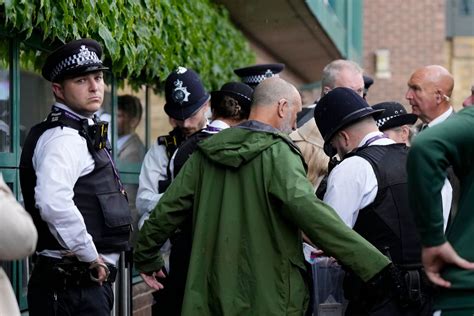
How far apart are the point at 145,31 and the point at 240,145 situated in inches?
118

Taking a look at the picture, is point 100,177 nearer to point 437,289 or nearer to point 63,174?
point 63,174

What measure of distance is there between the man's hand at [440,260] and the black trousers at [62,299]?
206cm

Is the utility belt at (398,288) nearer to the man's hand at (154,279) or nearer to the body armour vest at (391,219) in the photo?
the body armour vest at (391,219)

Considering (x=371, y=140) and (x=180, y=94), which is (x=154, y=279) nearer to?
(x=371, y=140)

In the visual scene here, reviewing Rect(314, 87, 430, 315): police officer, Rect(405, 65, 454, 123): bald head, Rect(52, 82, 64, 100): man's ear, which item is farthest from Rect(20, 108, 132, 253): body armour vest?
Rect(405, 65, 454, 123): bald head

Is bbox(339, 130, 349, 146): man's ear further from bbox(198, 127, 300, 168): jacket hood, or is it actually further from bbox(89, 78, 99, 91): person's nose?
bbox(89, 78, 99, 91): person's nose

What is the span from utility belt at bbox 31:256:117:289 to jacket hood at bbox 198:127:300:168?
0.80 metres

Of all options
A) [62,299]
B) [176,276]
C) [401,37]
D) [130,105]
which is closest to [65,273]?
[62,299]

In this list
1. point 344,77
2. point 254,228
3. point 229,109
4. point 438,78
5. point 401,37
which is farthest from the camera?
point 401,37

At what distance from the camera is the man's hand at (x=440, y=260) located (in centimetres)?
384

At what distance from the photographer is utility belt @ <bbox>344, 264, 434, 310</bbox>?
536cm

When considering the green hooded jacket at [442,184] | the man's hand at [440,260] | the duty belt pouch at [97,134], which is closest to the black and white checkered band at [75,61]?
the duty belt pouch at [97,134]

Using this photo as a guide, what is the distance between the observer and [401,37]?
88.9 feet

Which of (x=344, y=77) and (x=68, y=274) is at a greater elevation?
(x=344, y=77)
